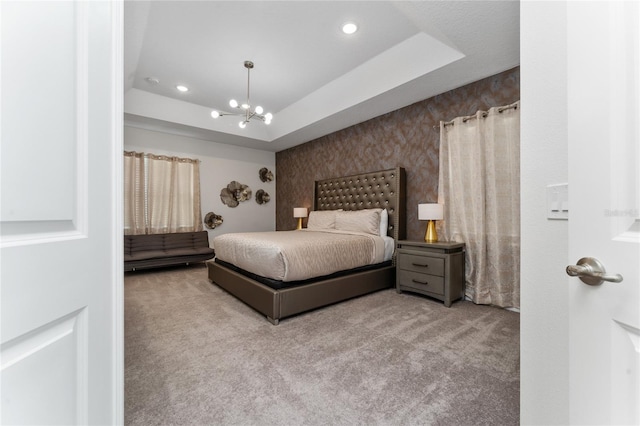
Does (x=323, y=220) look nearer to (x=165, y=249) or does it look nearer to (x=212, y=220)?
(x=212, y=220)

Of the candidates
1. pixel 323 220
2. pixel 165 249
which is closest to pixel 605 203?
pixel 323 220

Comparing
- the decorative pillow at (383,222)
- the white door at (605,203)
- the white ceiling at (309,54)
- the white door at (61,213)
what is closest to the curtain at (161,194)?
the white ceiling at (309,54)

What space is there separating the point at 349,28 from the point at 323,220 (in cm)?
269

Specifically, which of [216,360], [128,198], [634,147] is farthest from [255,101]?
[634,147]

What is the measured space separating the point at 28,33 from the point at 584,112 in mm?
1292

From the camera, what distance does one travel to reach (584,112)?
0.69 m

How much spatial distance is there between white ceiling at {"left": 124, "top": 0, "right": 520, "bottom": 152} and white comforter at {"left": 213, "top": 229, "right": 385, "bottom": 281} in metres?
2.00

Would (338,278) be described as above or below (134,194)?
below

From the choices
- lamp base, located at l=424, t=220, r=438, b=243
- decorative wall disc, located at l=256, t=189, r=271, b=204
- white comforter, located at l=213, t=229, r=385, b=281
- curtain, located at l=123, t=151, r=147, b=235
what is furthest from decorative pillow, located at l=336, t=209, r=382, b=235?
curtain, located at l=123, t=151, r=147, b=235

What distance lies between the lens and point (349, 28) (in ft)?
9.18

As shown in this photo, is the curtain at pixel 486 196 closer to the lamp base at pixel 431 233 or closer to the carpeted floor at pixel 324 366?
the lamp base at pixel 431 233

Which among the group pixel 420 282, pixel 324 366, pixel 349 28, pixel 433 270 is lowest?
pixel 324 366

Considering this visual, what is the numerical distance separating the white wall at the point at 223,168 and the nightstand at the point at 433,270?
3899 mm

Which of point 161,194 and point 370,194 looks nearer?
point 370,194
